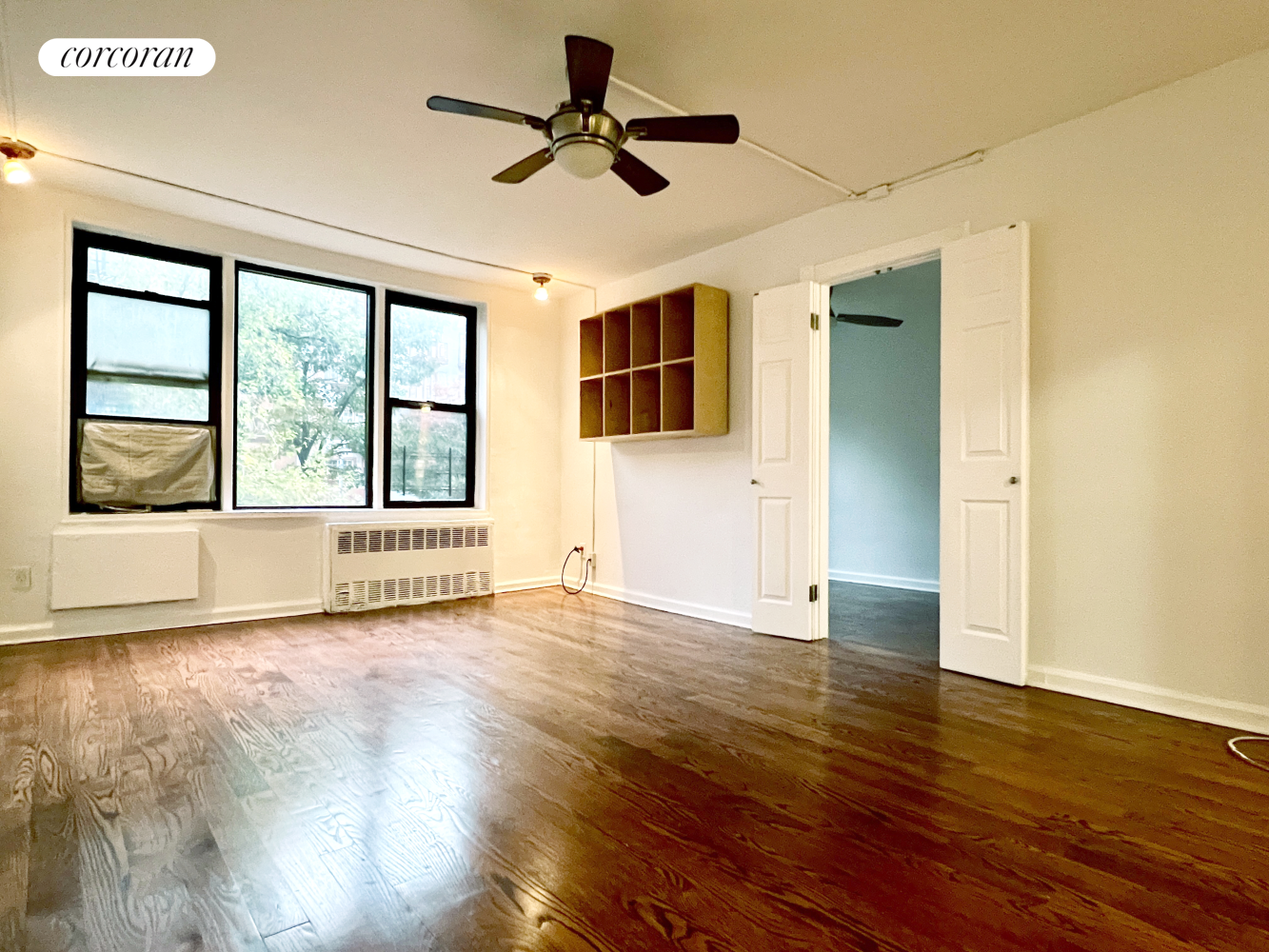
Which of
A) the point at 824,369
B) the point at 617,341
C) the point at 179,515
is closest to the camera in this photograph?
the point at 824,369

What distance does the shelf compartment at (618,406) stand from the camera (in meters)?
5.15

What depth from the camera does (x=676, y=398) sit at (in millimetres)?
4520

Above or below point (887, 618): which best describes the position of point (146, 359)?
above

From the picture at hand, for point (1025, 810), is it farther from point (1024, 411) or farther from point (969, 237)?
point (969, 237)

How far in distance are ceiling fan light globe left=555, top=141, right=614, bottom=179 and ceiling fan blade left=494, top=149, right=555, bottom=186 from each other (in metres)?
0.09

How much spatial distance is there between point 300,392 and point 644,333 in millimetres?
2571

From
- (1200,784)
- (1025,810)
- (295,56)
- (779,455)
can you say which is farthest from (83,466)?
(1200,784)

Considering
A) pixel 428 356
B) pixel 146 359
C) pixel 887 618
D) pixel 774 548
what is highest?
pixel 428 356

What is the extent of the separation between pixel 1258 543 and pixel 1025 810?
1607mm

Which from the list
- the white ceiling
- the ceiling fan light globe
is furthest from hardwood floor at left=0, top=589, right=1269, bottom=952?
the white ceiling

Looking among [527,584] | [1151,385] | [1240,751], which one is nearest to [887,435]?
[1151,385]

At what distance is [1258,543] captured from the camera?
2.47 meters

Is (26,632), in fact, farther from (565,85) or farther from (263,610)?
(565,85)

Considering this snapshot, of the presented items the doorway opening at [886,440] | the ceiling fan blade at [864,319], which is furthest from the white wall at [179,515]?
the doorway opening at [886,440]
